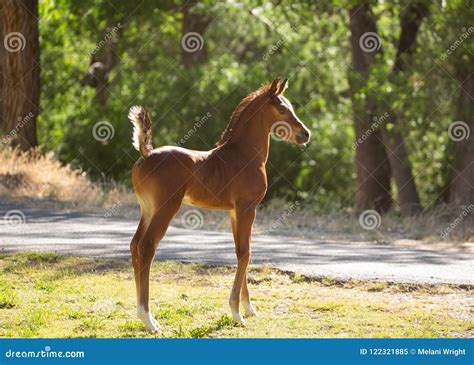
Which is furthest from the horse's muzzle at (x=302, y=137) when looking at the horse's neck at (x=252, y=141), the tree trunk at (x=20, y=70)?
the tree trunk at (x=20, y=70)

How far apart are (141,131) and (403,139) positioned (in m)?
13.3

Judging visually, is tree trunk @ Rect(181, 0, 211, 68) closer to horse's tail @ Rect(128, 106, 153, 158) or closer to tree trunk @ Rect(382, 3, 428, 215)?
tree trunk @ Rect(382, 3, 428, 215)

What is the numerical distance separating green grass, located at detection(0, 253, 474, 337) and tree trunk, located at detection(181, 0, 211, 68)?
16195mm

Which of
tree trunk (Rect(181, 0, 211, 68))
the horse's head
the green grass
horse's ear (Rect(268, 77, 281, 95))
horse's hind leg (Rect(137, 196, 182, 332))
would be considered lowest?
the green grass

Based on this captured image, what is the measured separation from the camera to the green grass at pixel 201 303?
9055 millimetres

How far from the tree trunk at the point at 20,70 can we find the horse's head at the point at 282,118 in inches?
464

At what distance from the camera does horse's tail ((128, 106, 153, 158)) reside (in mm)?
8711

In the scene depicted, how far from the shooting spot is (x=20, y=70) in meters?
20.6

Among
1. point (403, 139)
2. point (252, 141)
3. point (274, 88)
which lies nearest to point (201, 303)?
point (252, 141)

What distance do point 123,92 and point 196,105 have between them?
153 inches

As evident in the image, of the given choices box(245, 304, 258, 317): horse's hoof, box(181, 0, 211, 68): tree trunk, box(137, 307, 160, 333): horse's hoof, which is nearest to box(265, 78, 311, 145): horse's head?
box(245, 304, 258, 317): horse's hoof

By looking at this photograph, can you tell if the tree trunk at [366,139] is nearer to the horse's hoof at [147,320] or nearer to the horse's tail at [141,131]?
the horse's tail at [141,131]

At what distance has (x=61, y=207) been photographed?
17.1 metres

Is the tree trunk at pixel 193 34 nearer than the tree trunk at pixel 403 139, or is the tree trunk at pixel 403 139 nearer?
the tree trunk at pixel 403 139
